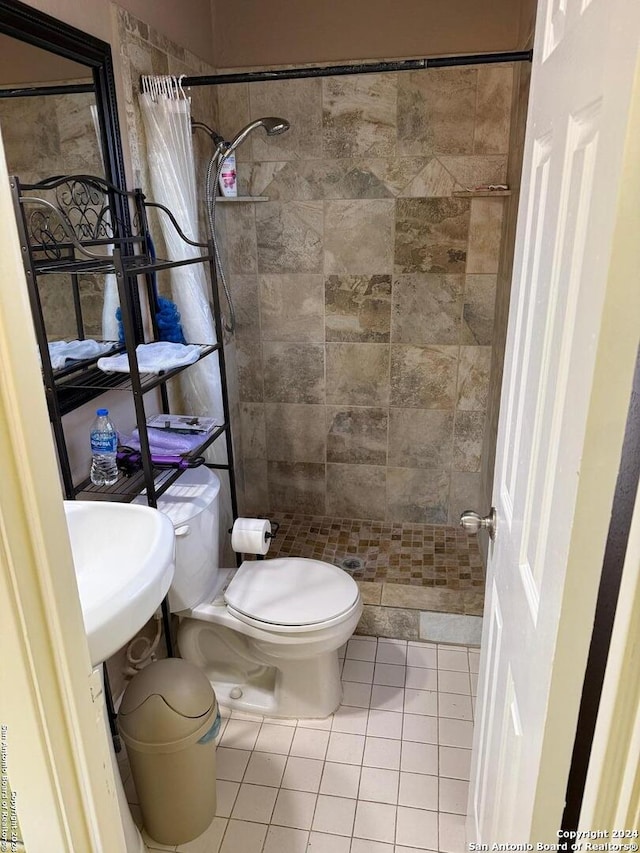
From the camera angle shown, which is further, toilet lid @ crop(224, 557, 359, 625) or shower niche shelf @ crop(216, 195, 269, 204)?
shower niche shelf @ crop(216, 195, 269, 204)

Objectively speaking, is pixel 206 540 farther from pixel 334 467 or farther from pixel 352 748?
pixel 334 467

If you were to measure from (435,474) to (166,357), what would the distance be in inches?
61.5

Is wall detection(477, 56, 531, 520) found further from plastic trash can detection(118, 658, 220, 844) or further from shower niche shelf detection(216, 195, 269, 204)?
plastic trash can detection(118, 658, 220, 844)

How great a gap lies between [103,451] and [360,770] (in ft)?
3.94

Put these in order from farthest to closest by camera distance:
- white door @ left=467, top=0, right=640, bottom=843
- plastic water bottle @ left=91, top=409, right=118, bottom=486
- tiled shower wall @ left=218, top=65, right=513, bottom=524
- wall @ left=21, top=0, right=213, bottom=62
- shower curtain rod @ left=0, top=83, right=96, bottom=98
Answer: tiled shower wall @ left=218, top=65, right=513, bottom=524, plastic water bottle @ left=91, top=409, right=118, bottom=486, wall @ left=21, top=0, right=213, bottom=62, shower curtain rod @ left=0, top=83, right=96, bottom=98, white door @ left=467, top=0, right=640, bottom=843

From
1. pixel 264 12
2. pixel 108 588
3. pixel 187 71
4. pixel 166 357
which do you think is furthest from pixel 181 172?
pixel 108 588

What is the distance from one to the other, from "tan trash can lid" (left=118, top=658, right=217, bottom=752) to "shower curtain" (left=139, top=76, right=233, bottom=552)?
0.96 metres

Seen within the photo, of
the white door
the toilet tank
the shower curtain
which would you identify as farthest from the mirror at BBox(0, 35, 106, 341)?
Result: the white door

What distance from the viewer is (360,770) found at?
71.5 inches

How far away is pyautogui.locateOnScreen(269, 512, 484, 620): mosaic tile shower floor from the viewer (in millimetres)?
2414

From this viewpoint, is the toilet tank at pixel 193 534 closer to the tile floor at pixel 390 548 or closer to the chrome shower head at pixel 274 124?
the tile floor at pixel 390 548

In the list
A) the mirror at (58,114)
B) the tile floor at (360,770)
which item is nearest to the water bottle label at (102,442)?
the mirror at (58,114)

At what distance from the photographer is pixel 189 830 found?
5.27 feet

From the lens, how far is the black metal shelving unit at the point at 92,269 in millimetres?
1527
